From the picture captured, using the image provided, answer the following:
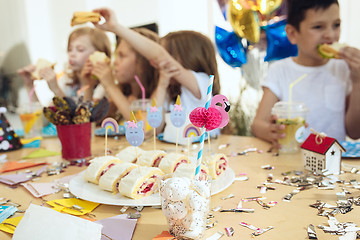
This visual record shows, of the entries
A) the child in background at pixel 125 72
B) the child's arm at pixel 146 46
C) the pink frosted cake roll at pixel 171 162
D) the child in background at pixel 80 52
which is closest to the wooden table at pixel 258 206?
the pink frosted cake roll at pixel 171 162

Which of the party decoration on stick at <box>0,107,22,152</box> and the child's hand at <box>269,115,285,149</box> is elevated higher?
the child's hand at <box>269,115,285,149</box>

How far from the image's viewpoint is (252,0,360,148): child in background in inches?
58.3

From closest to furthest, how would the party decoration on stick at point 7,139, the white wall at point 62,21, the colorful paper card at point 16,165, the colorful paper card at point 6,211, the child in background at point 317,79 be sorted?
the colorful paper card at point 6,211 → the colorful paper card at point 16,165 → the party decoration on stick at point 7,139 → the child in background at point 317,79 → the white wall at point 62,21

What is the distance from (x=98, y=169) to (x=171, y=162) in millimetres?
193

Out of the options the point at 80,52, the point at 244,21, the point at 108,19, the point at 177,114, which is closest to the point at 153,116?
the point at 177,114

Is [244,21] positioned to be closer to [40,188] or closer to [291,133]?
[291,133]

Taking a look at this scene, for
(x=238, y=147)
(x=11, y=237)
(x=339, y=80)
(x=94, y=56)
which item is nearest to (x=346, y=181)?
(x=238, y=147)

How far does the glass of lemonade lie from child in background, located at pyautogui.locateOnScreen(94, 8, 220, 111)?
627 mm

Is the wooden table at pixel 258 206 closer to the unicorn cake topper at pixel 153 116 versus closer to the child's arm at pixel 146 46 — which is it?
the unicorn cake topper at pixel 153 116

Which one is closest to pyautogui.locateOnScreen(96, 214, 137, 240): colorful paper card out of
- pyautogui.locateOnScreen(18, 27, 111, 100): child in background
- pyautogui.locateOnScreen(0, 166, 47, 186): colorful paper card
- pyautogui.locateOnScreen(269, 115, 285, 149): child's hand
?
pyautogui.locateOnScreen(0, 166, 47, 186): colorful paper card

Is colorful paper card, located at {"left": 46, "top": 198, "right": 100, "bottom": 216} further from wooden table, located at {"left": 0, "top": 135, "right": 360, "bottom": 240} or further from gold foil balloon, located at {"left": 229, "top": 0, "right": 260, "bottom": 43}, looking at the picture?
gold foil balloon, located at {"left": 229, "top": 0, "right": 260, "bottom": 43}

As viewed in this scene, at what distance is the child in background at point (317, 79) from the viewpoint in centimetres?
148

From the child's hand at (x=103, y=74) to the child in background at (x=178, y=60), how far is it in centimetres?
28

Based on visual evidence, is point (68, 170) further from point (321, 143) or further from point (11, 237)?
point (321, 143)
